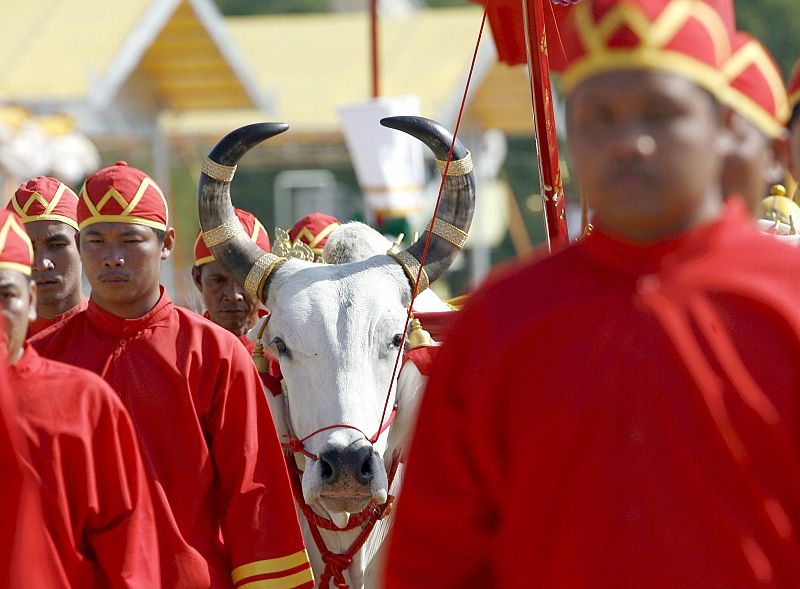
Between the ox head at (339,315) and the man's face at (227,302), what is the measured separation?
2.68ft

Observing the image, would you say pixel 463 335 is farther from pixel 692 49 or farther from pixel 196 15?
pixel 196 15

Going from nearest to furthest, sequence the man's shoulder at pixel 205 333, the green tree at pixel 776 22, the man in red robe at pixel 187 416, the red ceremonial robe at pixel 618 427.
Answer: the red ceremonial robe at pixel 618 427 < the man in red robe at pixel 187 416 < the man's shoulder at pixel 205 333 < the green tree at pixel 776 22

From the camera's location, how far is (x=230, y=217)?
6777 mm

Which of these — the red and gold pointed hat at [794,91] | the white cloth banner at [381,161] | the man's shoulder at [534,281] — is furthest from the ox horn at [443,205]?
the white cloth banner at [381,161]

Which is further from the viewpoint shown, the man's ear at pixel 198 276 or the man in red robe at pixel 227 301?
the man's ear at pixel 198 276

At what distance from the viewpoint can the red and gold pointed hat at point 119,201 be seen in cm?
556

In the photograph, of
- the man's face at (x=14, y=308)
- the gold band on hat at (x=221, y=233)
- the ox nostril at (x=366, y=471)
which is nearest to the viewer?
the man's face at (x=14, y=308)

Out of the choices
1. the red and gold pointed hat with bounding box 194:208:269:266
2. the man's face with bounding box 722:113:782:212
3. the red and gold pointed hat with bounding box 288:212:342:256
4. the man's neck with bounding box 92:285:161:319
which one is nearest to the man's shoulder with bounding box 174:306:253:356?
the man's neck with bounding box 92:285:161:319

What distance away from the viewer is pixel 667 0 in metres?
2.77

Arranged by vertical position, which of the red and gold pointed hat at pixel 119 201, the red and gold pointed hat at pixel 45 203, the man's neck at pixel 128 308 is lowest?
the man's neck at pixel 128 308

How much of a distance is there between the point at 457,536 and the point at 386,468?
11.5 feet

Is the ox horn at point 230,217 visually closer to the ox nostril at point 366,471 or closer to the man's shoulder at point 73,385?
the ox nostril at point 366,471

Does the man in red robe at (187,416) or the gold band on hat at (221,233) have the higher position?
the gold band on hat at (221,233)

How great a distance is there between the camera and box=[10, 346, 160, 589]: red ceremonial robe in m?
4.25
